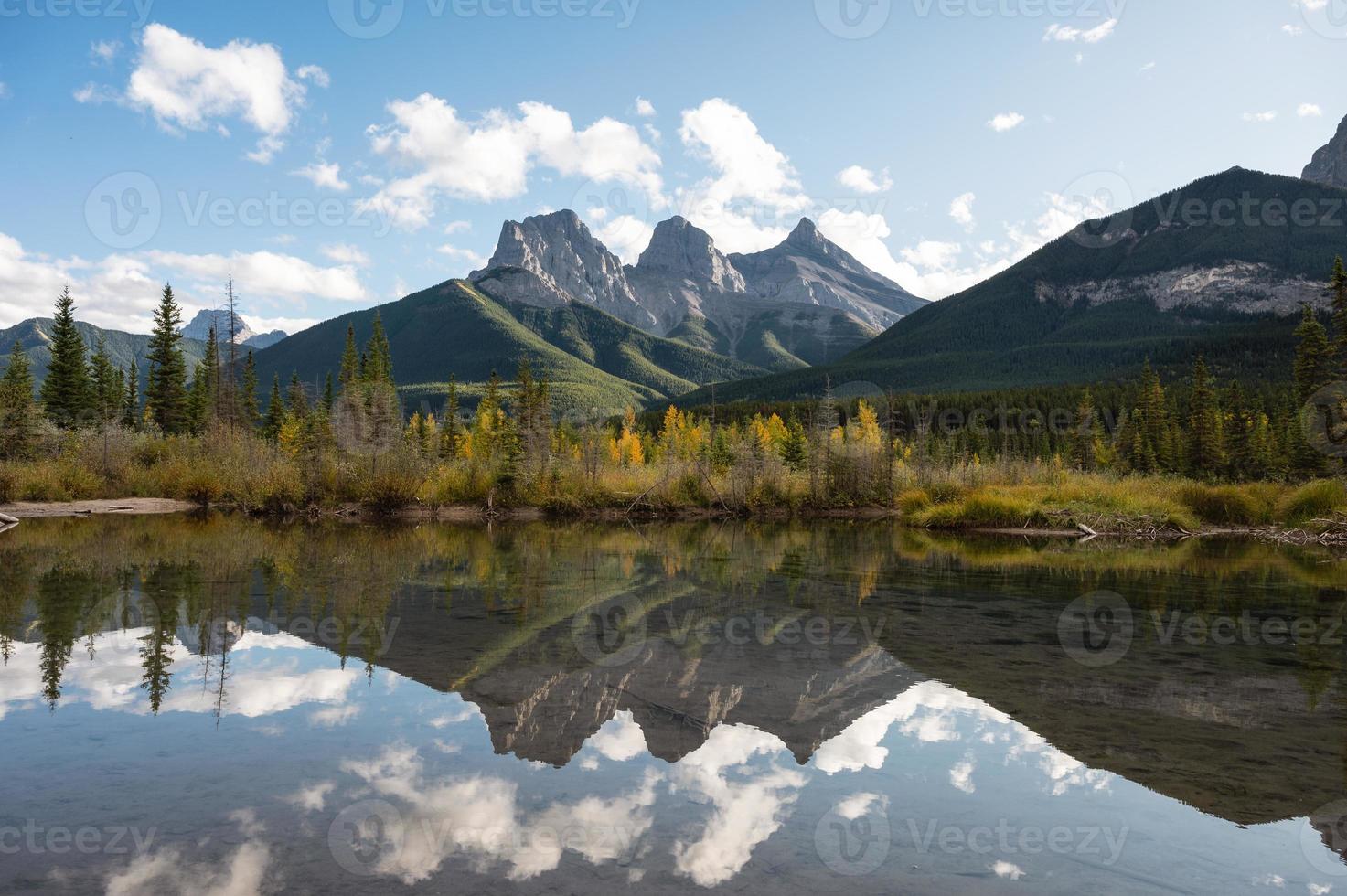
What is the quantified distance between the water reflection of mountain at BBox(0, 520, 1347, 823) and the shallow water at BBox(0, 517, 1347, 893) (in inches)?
2.4

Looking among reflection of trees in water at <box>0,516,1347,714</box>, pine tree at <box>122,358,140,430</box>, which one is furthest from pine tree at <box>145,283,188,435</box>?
reflection of trees in water at <box>0,516,1347,714</box>

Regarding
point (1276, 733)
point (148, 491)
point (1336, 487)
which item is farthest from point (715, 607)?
point (148, 491)

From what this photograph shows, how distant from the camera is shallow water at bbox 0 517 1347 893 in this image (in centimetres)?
453

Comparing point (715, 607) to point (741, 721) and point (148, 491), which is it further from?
point (148, 491)

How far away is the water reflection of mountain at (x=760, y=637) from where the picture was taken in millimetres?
6723

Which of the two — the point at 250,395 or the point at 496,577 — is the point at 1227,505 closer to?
the point at 496,577

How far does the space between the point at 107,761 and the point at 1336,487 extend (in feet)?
122

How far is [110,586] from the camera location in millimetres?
13797

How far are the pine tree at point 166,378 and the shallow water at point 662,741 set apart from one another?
5514cm

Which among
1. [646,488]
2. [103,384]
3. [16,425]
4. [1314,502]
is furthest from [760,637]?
[103,384]

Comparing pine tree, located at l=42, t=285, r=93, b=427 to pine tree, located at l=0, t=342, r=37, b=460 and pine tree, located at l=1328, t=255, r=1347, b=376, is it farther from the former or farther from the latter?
pine tree, located at l=1328, t=255, r=1347, b=376

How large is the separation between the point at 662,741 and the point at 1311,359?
40.3 meters

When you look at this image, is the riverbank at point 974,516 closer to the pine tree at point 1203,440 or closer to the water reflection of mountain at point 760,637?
the water reflection of mountain at point 760,637

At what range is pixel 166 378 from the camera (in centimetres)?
6216
